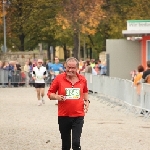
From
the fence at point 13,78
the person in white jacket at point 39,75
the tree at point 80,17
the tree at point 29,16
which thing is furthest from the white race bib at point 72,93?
the tree at point 29,16

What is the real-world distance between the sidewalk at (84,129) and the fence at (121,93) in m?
0.46

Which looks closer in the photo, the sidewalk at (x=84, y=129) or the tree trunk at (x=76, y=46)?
the sidewalk at (x=84, y=129)

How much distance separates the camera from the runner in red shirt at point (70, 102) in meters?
12.4

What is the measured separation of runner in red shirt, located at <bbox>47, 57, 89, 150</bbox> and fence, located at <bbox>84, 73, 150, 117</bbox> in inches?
414

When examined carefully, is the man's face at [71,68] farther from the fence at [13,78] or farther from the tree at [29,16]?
the tree at [29,16]

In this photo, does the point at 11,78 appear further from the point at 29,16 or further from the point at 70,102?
the point at 70,102

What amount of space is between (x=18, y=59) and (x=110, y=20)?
1353 centimetres

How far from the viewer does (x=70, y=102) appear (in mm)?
12500

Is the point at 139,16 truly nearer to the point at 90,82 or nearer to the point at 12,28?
the point at 12,28

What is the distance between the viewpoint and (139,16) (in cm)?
6950

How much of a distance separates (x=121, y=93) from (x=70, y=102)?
15.5 meters

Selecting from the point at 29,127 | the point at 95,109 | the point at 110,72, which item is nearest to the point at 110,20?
the point at 110,72

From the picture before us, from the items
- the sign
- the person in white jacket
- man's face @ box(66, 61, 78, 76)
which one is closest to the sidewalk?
the person in white jacket

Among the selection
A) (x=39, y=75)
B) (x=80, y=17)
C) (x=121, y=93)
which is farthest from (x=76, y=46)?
(x=121, y=93)
